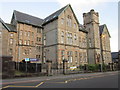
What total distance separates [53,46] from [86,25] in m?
19.5

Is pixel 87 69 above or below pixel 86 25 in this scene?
below

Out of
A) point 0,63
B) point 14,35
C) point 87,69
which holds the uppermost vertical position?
point 14,35

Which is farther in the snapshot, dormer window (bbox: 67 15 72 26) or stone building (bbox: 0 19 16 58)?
dormer window (bbox: 67 15 72 26)

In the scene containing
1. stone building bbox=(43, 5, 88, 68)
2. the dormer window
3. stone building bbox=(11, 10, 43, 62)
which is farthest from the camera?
the dormer window

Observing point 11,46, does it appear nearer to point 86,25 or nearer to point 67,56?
point 67,56

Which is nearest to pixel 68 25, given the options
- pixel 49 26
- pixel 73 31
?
pixel 73 31

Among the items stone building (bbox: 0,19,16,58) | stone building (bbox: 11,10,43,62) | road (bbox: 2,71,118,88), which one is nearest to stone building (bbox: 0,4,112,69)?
stone building (bbox: 11,10,43,62)

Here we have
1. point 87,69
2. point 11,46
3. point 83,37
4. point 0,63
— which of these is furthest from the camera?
point 83,37

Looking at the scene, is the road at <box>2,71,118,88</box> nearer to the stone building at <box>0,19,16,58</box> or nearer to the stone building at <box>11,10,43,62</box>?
the stone building at <box>0,19,16,58</box>

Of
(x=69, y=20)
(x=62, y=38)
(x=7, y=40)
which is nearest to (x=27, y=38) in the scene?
(x=7, y=40)

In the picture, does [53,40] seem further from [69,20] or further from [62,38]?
[69,20]

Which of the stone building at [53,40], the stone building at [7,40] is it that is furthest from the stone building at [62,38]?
the stone building at [7,40]

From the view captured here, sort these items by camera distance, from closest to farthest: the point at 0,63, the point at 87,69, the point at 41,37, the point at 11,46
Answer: the point at 0,63 → the point at 87,69 → the point at 11,46 → the point at 41,37

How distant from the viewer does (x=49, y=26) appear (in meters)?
35.6
